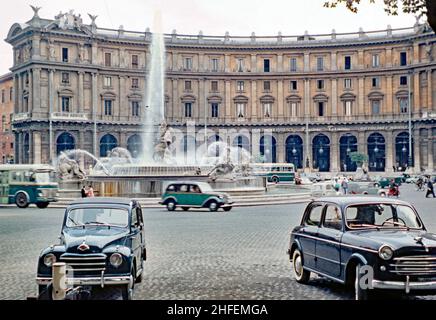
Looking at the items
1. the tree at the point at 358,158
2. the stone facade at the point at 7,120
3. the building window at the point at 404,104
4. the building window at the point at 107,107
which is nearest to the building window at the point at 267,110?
the tree at the point at 358,158

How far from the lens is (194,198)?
3064cm

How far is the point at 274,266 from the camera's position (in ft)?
Answer: 44.1

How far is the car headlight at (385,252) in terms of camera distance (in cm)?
904

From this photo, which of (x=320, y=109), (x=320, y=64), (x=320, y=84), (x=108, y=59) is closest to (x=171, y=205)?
(x=108, y=59)

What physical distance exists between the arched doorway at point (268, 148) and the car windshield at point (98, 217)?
71898 mm

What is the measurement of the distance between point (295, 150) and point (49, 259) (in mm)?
74305

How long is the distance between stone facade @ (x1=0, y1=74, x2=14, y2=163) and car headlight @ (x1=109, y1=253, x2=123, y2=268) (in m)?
77.7

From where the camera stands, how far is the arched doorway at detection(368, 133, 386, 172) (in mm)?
80000

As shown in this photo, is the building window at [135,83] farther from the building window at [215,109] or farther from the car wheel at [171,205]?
the car wheel at [171,205]

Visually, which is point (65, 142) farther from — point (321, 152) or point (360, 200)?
point (360, 200)

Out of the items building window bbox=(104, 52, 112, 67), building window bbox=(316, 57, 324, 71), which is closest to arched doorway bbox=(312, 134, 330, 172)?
building window bbox=(316, 57, 324, 71)

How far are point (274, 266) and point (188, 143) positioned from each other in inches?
2704

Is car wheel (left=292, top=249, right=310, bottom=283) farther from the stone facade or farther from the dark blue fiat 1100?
the stone facade
